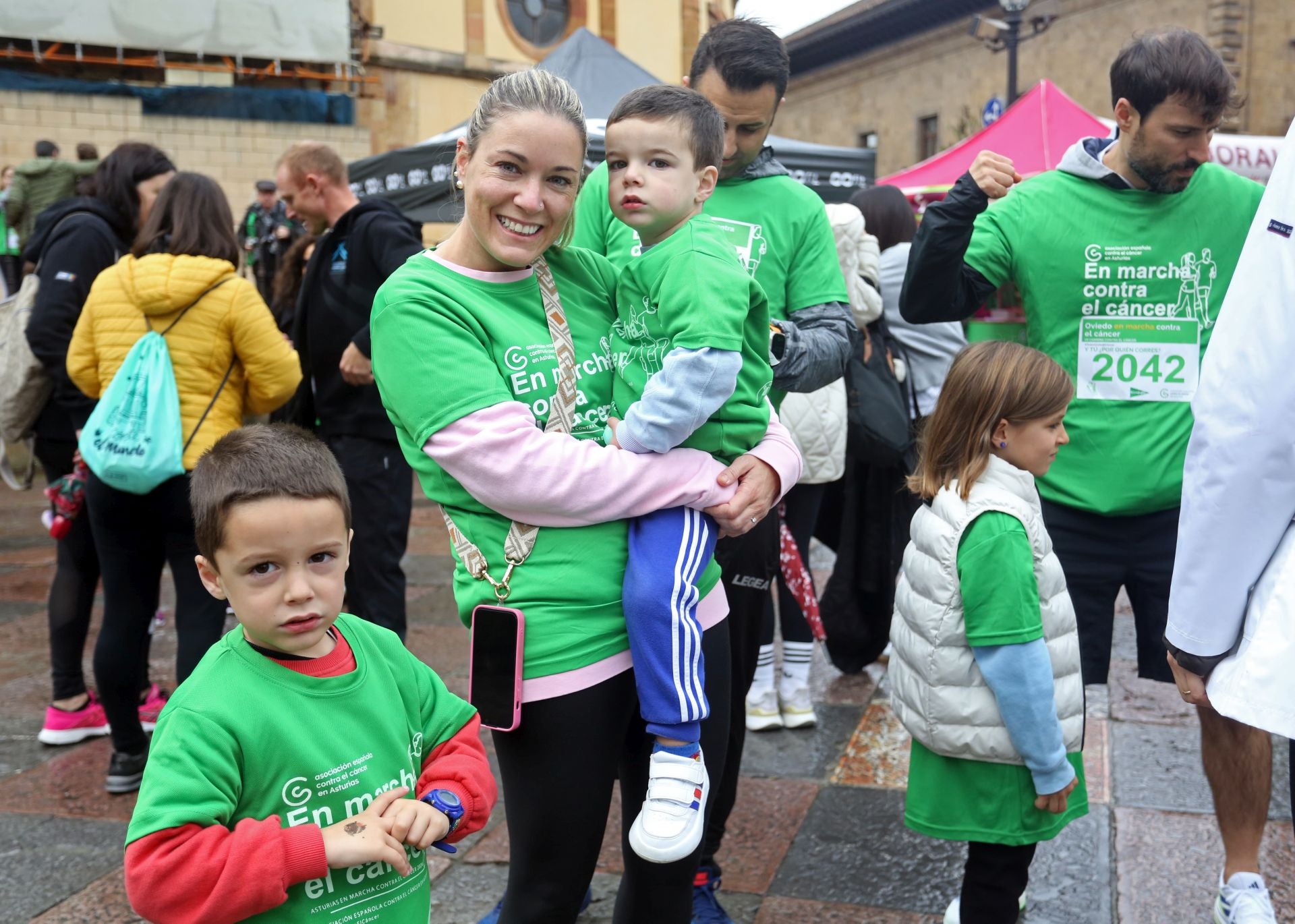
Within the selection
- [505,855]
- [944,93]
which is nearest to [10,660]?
[505,855]

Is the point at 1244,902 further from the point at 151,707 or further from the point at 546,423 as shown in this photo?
the point at 151,707

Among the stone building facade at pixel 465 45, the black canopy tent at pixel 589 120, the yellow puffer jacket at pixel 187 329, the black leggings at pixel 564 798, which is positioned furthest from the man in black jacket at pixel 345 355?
the stone building facade at pixel 465 45

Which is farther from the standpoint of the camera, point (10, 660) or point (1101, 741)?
point (10, 660)

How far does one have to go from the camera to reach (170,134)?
18.2m

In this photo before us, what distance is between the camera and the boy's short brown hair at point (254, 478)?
1869 millimetres

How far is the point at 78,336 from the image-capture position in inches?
169

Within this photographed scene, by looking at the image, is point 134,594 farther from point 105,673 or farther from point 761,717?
point 761,717

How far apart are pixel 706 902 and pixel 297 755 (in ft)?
5.30

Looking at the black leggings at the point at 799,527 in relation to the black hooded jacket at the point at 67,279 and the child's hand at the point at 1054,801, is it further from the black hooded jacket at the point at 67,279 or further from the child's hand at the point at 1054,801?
the black hooded jacket at the point at 67,279

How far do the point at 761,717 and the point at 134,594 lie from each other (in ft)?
7.36

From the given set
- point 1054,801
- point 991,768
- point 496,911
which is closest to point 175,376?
point 496,911

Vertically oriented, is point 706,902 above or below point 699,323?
below

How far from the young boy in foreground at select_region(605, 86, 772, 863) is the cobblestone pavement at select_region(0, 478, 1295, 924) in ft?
4.28

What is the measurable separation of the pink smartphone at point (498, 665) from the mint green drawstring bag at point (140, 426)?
2.28 metres
